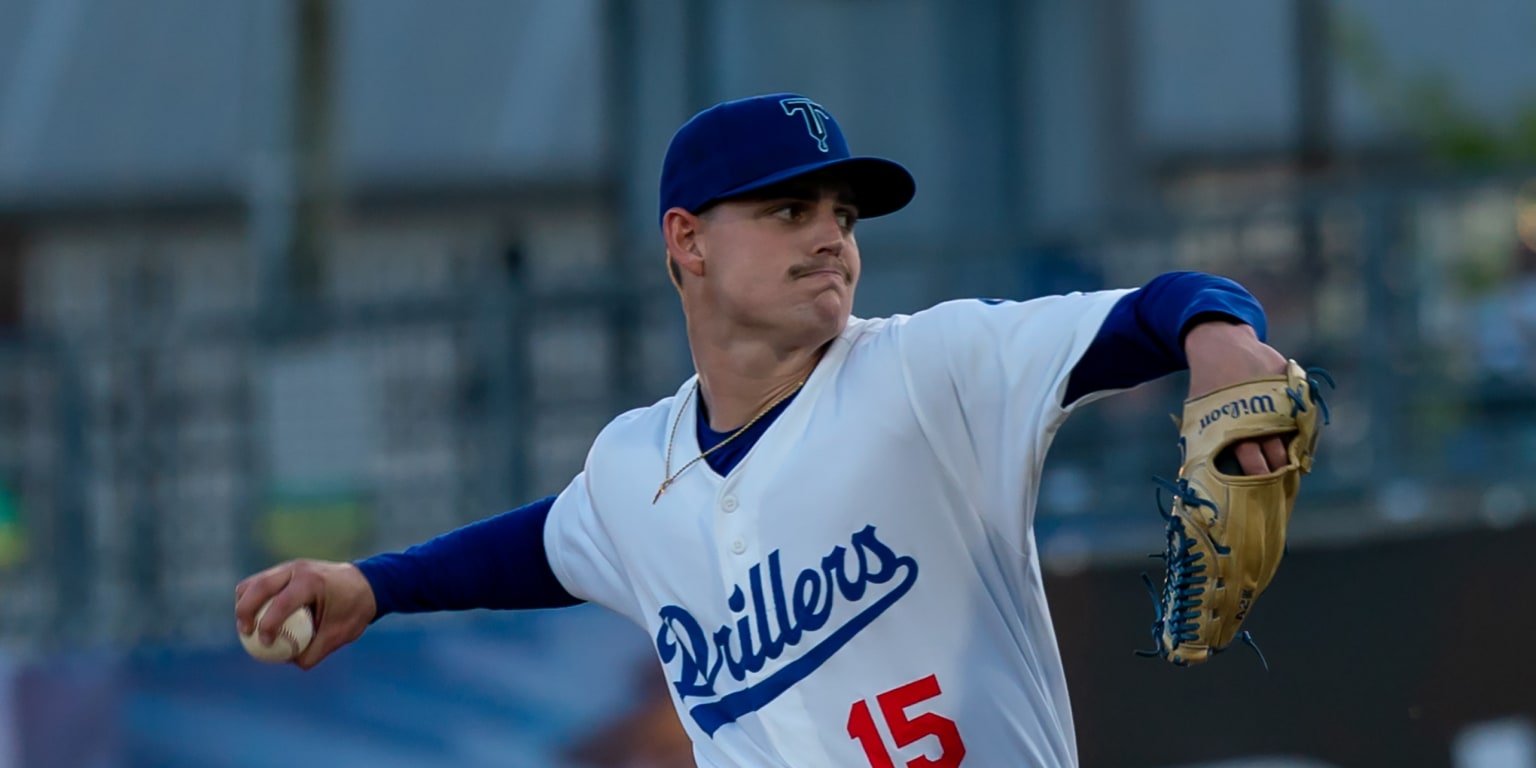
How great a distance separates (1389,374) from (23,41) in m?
16.6

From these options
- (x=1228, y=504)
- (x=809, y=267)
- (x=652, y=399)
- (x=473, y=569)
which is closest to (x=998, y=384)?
(x=809, y=267)

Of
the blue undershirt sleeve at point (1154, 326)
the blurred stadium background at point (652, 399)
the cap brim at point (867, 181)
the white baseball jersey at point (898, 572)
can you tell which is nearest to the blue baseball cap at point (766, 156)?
the cap brim at point (867, 181)

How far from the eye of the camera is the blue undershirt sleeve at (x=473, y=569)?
3.92m

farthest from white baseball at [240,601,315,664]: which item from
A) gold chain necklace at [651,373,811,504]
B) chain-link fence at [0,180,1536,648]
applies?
chain-link fence at [0,180,1536,648]

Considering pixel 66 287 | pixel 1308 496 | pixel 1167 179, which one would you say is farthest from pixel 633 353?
pixel 1167 179

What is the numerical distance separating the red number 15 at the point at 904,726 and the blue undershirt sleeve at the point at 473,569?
942mm

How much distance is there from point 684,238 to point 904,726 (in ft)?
3.17

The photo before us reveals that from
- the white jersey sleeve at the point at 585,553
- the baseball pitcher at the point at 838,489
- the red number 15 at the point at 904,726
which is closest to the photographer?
the baseball pitcher at the point at 838,489

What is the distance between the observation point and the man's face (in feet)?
11.2

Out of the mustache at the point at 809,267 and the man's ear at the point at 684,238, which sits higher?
the man's ear at the point at 684,238

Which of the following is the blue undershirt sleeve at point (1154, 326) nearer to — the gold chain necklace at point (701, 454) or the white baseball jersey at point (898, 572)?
the white baseball jersey at point (898, 572)

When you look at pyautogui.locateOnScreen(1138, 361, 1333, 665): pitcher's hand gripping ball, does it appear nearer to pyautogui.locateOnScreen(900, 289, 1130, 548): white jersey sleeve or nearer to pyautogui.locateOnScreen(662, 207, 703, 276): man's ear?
pyautogui.locateOnScreen(900, 289, 1130, 548): white jersey sleeve

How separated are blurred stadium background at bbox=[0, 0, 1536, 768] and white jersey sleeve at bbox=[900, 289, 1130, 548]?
414 cm

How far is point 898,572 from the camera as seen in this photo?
326 centimetres
